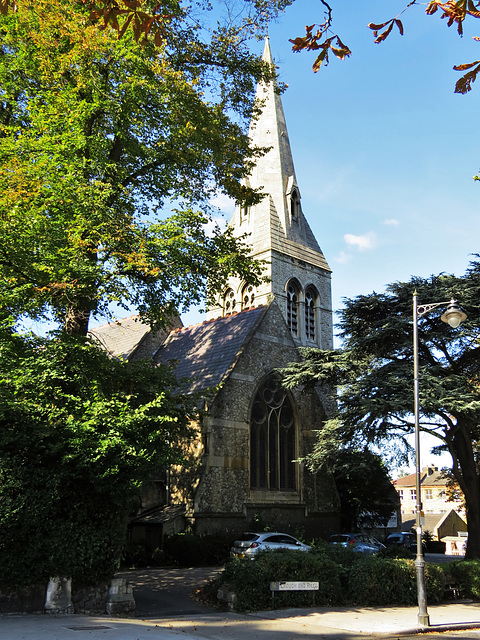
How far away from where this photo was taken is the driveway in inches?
490

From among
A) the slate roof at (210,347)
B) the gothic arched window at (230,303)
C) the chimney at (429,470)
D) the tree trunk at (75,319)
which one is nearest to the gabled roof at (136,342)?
the slate roof at (210,347)

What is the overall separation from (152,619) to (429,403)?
1095cm

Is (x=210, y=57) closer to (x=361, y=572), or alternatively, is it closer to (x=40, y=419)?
(x=40, y=419)

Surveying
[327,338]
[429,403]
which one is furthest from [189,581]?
[327,338]

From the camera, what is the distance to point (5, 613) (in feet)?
34.9

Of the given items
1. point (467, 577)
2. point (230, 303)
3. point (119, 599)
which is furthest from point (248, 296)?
point (119, 599)

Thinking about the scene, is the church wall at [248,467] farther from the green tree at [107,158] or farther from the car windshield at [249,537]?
the green tree at [107,158]

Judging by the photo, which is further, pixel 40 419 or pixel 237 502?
pixel 237 502

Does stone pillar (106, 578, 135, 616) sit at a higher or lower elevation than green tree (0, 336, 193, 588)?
lower

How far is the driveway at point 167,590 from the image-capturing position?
12434 mm

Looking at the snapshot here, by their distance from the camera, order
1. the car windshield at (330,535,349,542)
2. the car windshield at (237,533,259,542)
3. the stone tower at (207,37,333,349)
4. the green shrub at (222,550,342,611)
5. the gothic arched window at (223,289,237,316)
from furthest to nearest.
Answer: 1. the gothic arched window at (223,289,237,316)
2. the stone tower at (207,37,333,349)
3. the car windshield at (330,535,349,542)
4. the car windshield at (237,533,259,542)
5. the green shrub at (222,550,342,611)

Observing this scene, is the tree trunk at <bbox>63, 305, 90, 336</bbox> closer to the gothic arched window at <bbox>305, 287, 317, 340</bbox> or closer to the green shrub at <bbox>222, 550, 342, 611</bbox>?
the green shrub at <bbox>222, 550, 342, 611</bbox>

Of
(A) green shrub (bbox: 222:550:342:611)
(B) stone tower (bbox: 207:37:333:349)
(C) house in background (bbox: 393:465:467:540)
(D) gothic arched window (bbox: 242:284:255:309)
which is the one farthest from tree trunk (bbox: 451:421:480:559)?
(C) house in background (bbox: 393:465:467:540)

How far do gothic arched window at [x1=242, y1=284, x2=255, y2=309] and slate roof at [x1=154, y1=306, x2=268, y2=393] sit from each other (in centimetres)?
911
